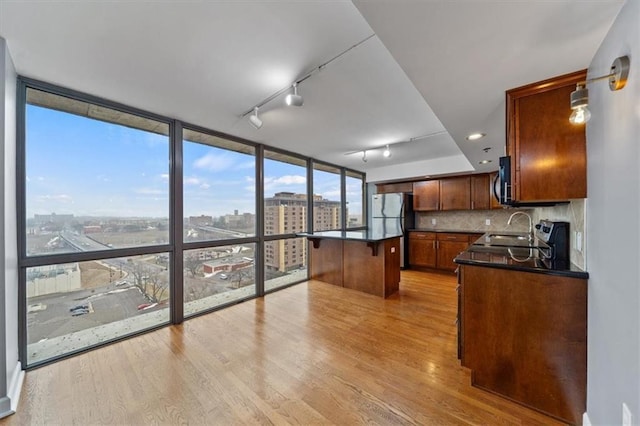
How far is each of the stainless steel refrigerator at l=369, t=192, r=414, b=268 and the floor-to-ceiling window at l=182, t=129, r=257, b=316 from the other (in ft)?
9.50

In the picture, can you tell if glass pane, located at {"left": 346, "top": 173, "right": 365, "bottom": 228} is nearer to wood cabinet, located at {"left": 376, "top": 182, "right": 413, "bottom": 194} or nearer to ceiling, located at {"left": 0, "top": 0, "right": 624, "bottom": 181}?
wood cabinet, located at {"left": 376, "top": 182, "right": 413, "bottom": 194}

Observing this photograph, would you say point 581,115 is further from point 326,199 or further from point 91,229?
point 326,199

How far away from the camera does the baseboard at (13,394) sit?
1597 millimetres

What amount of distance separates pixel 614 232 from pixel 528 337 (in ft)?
2.90

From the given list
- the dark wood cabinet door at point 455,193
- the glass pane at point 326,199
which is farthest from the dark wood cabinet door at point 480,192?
the glass pane at point 326,199

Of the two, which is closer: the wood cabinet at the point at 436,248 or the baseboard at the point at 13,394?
the baseboard at the point at 13,394

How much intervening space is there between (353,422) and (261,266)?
2.67m

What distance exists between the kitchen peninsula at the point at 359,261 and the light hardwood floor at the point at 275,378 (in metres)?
0.84

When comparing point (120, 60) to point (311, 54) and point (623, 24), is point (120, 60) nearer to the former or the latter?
point (311, 54)

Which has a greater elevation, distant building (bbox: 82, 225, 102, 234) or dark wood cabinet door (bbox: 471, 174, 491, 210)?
dark wood cabinet door (bbox: 471, 174, 491, 210)

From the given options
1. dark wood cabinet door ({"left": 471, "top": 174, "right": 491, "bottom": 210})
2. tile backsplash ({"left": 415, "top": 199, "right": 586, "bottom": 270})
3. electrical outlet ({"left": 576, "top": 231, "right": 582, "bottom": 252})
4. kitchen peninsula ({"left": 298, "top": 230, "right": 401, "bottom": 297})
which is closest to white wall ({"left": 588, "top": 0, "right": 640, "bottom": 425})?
electrical outlet ({"left": 576, "top": 231, "right": 582, "bottom": 252})

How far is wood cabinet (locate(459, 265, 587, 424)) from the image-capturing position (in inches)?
57.3

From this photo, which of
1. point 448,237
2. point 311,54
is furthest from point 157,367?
point 448,237

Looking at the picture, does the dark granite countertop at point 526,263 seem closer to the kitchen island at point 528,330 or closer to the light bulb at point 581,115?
the kitchen island at point 528,330
